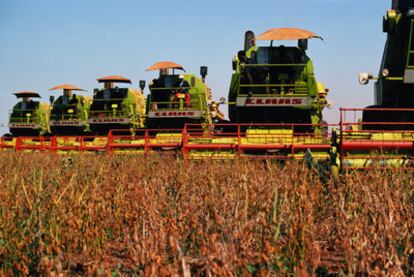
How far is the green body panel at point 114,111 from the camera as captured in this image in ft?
69.3

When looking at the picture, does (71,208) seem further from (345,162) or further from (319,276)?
(345,162)

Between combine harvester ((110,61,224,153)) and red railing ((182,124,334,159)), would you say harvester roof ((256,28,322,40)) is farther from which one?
combine harvester ((110,61,224,153))

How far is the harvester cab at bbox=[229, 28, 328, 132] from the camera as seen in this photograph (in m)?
11.8

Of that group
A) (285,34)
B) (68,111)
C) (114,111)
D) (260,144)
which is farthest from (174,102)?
(68,111)

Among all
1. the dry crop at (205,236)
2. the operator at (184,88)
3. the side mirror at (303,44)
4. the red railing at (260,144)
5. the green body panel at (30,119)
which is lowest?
the dry crop at (205,236)

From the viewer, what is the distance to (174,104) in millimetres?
18125

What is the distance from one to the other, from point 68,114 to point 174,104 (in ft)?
Answer: 26.7

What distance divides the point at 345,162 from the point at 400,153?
1101mm

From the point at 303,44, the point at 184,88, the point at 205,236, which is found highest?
the point at 303,44

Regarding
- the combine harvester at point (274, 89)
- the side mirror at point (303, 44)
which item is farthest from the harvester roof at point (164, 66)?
the side mirror at point (303, 44)

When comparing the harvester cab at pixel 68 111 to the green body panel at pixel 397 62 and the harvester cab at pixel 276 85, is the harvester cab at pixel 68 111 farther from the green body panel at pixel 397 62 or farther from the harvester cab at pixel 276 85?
the green body panel at pixel 397 62

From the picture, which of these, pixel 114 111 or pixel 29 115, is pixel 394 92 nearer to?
pixel 114 111

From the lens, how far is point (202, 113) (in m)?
17.5

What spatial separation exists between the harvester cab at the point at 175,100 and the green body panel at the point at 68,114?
6502mm
